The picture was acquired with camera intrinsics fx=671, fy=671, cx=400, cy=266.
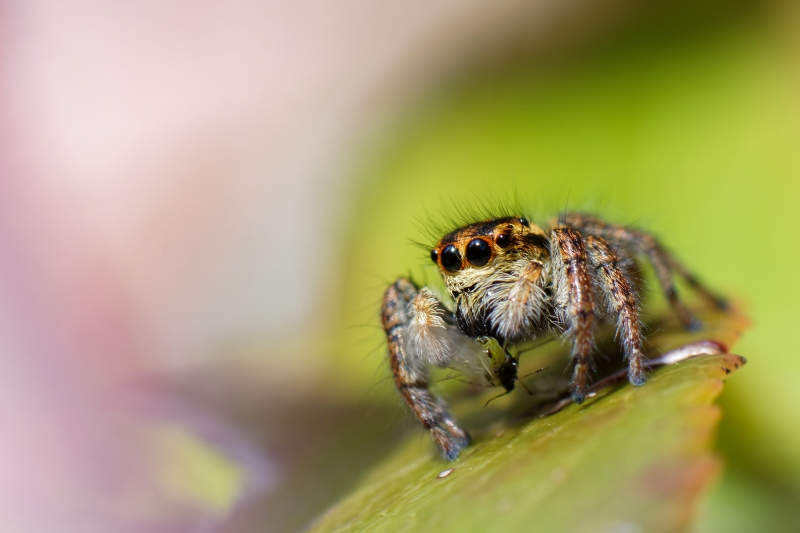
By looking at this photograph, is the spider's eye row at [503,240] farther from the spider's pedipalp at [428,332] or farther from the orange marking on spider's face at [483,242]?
the spider's pedipalp at [428,332]

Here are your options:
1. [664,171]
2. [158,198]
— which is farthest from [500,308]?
[158,198]

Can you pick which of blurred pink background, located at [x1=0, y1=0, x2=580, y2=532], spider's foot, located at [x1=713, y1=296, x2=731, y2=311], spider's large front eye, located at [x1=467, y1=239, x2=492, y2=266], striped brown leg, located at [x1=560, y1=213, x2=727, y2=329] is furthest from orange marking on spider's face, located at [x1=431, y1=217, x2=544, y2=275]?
blurred pink background, located at [x1=0, y1=0, x2=580, y2=532]

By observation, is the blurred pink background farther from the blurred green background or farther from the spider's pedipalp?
the spider's pedipalp

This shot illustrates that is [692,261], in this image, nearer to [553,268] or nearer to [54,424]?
[553,268]

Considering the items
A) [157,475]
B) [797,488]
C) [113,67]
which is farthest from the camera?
[113,67]

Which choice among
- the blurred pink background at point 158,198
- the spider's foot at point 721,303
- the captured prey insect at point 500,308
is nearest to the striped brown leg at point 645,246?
the spider's foot at point 721,303

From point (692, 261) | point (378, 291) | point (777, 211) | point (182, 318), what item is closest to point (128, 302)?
point (182, 318)
